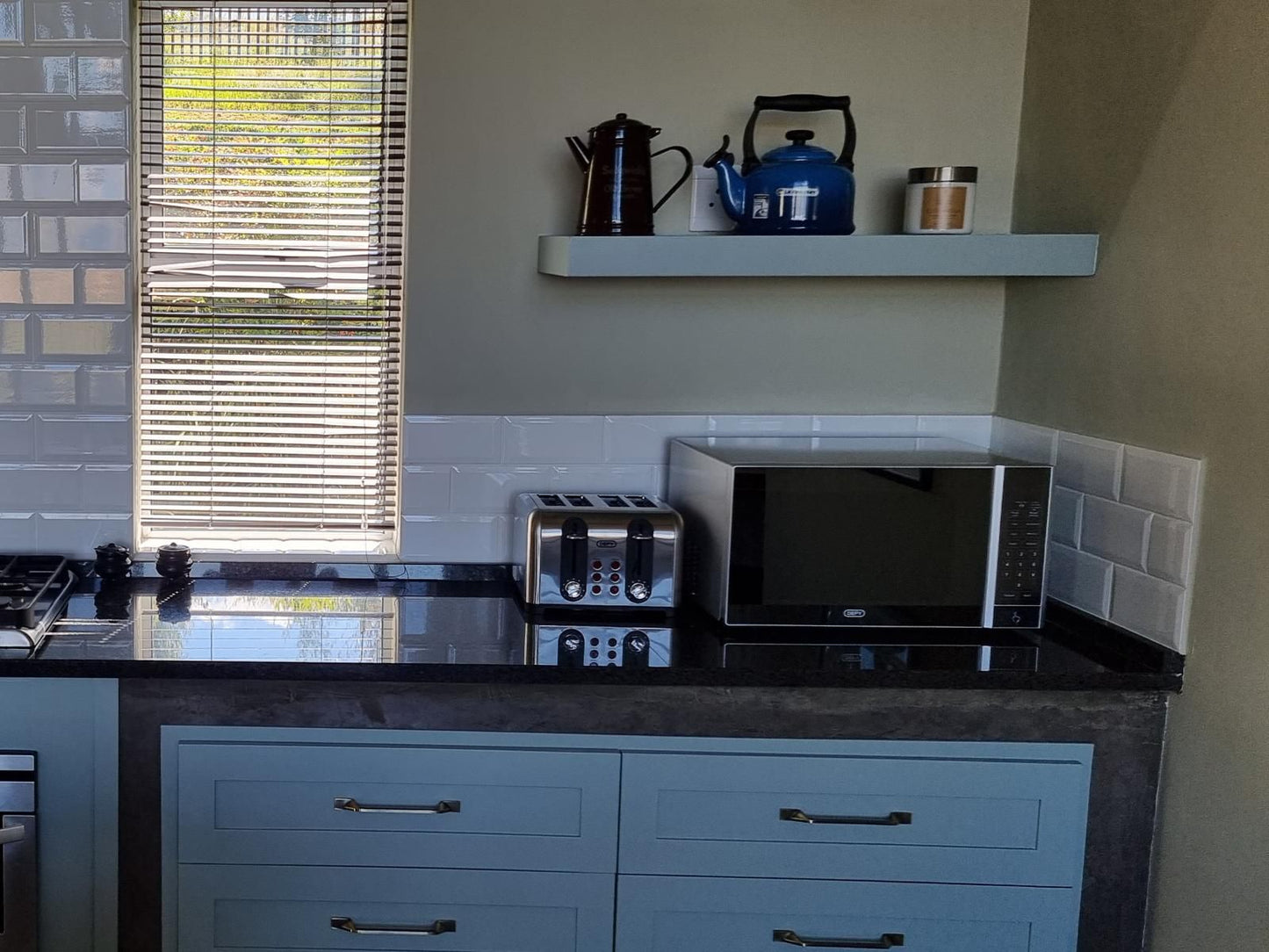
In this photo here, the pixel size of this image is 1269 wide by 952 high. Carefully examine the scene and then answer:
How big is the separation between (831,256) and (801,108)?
0.96 ft

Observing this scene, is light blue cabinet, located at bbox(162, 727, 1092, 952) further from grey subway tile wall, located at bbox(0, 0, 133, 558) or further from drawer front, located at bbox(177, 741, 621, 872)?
grey subway tile wall, located at bbox(0, 0, 133, 558)

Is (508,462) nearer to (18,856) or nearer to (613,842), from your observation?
(613,842)

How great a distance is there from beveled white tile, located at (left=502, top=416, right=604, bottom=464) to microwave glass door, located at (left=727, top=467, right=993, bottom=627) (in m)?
0.50

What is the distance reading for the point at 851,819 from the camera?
82.7 inches

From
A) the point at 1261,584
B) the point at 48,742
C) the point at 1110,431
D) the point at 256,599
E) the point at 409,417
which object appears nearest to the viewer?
the point at 1261,584

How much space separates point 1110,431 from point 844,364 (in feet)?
1.92

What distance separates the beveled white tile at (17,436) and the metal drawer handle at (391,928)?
1137mm

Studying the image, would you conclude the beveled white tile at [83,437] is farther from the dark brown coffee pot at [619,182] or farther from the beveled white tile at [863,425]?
the beveled white tile at [863,425]

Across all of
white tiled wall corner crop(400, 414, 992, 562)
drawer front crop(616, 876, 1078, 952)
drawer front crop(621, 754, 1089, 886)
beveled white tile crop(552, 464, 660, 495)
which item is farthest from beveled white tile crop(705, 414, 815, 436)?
drawer front crop(616, 876, 1078, 952)

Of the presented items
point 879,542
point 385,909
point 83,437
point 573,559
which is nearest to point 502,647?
point 573,559

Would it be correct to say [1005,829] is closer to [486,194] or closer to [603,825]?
[603,825]

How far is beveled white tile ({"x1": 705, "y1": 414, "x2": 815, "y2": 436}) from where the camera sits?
106 inches

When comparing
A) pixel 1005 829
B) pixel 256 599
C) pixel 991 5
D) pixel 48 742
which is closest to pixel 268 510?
pixel 256 599

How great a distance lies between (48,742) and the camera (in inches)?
80.1
